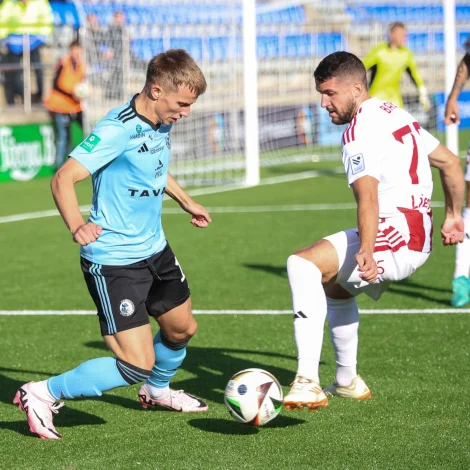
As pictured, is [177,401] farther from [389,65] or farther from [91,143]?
[389,65]

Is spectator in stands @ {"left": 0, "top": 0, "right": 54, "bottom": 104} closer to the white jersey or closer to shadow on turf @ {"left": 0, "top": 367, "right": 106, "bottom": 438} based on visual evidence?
shadow on turf @ {"left": 0, "top": 367, "right": 106, "bottom": 438}

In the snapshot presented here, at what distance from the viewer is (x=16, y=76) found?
1944cm

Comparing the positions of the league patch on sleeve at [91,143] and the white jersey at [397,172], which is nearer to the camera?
the league patch on sleeve at [91,143]

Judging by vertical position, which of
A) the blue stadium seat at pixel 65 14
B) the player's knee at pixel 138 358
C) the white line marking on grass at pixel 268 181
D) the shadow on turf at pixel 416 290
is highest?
the blue stadium seat at pixel 65 14

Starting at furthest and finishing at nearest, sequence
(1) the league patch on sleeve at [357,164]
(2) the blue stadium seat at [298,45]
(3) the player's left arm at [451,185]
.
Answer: (2) the blue stadium seat at [298,45] → (3) the player's left arm at [451,185] → (1) the league patch on sleeve at [357,164]

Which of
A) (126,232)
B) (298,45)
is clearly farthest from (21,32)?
(126,232)

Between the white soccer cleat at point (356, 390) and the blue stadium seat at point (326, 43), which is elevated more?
the blue stadium seat at point (326, 43)

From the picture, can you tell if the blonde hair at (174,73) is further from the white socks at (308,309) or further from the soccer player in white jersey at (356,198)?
the white socks at (308,309)

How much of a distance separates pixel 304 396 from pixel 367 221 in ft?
2.85

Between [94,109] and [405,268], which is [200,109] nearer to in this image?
[94,109]

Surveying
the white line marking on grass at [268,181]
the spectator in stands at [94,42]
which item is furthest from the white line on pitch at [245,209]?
the spectator in stands at [94,42]

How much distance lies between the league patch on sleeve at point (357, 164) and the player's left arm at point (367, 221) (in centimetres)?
5

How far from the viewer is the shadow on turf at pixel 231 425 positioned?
4.96 meters

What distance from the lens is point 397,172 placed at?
5.03 metres
